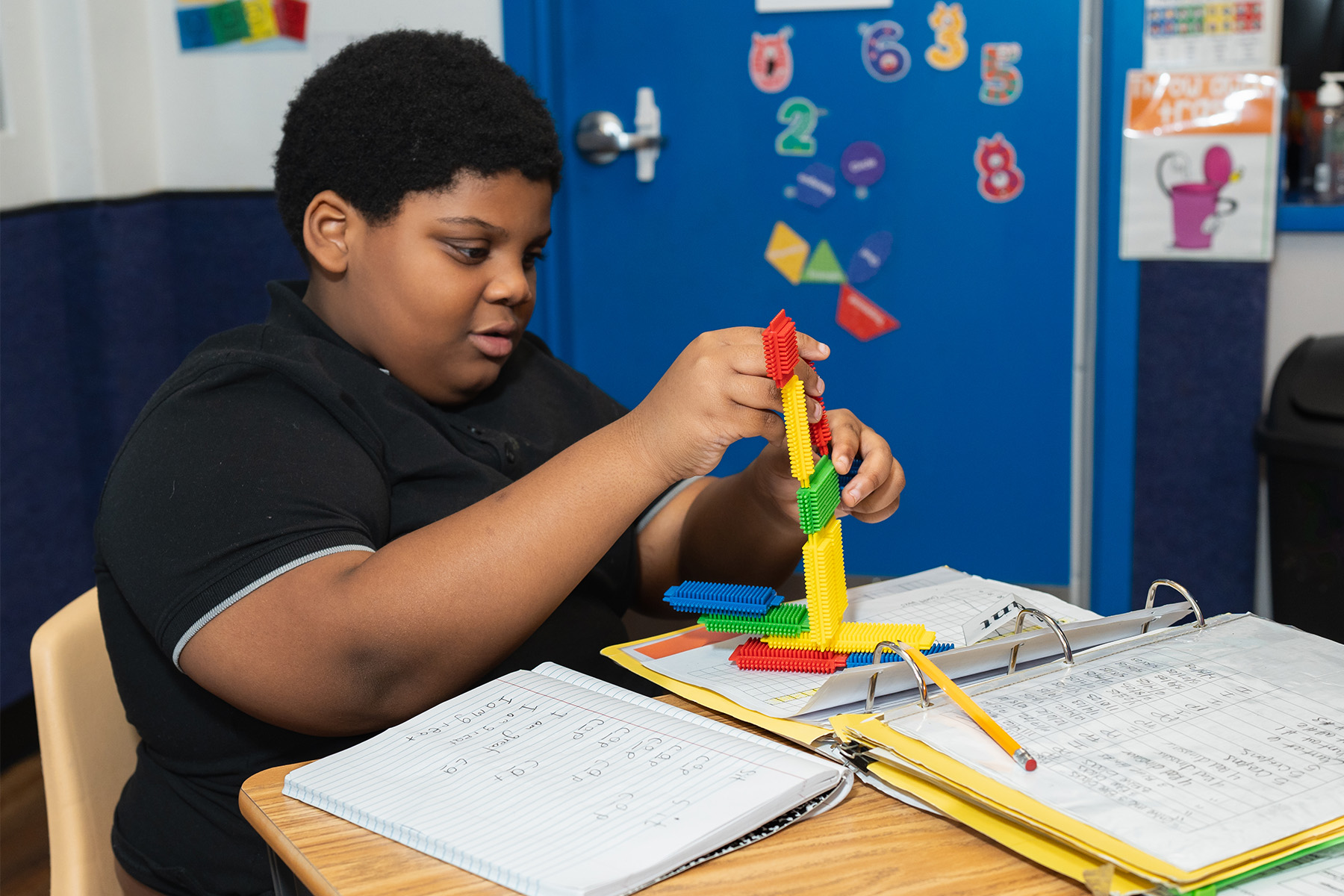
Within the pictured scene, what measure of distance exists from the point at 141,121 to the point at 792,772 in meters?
2.27

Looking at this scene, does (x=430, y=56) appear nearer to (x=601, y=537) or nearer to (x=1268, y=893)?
(x=601, y=537)

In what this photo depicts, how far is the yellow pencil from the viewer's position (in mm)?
648

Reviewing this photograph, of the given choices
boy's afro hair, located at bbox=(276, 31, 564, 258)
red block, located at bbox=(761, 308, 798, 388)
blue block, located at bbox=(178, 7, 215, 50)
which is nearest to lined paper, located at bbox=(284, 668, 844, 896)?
red block, located at bbox=(761, 308, 798, 388)

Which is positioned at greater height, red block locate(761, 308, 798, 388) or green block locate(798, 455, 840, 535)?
red block locate(761, 308, 798, 388)

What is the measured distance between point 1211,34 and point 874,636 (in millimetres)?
1537

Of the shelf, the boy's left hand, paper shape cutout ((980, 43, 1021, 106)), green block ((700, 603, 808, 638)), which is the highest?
paper shape cutout ((980, 43, 1021, 106))

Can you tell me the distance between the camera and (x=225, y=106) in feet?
7.86

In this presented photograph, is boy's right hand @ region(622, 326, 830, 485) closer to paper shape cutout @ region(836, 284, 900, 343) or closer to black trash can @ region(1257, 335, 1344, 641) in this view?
black trash can @ region(1257, 335, 1344, 641)

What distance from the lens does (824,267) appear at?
2.25 metres

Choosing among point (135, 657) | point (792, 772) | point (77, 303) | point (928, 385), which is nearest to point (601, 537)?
point (792, 772)

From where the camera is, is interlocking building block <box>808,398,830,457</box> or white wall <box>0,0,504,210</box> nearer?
interlocking building block <box>808,398,830,457</box>

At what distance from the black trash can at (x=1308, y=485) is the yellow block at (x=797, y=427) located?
1.28 metres

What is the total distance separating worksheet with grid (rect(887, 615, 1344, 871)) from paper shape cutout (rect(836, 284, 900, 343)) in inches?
57.0

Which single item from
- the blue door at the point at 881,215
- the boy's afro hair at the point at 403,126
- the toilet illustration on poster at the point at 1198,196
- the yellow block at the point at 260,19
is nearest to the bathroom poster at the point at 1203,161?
the toilet illustration on poster at the point at 1198,196
